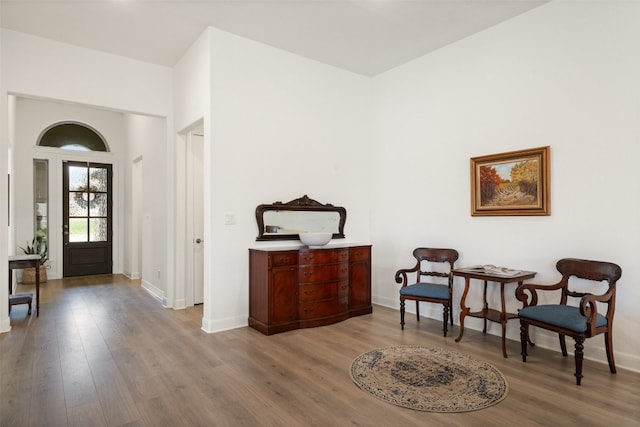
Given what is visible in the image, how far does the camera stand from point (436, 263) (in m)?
4.58

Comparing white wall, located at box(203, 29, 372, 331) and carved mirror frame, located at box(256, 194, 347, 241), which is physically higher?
white wall, located at box(203, 29, 372, 331)

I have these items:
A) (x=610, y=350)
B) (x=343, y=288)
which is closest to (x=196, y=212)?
(x=343, y=288)

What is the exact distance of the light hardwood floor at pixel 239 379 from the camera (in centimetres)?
232

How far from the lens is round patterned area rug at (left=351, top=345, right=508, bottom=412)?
8.25 feet

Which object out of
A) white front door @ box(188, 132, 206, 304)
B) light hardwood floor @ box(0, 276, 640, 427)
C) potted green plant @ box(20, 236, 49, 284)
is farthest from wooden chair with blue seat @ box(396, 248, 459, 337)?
potted green plant @ box(20, 236, 49, 284)

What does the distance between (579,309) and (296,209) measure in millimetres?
3049

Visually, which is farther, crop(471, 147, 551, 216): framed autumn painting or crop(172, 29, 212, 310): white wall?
crop(172, 29, 212, 310): white wall

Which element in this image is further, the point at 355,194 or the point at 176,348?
the point at 355,194

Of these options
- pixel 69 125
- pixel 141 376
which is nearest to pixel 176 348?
pixel 141 376

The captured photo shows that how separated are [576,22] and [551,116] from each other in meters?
0.83

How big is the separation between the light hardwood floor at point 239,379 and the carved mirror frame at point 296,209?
1.12 meters

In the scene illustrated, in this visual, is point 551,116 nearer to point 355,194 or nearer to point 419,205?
point 419,205

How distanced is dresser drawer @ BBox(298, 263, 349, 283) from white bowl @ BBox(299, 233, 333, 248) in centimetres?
33

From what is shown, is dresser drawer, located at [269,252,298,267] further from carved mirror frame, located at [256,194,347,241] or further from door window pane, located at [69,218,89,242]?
door window pane, located at [69,218,89,242]
